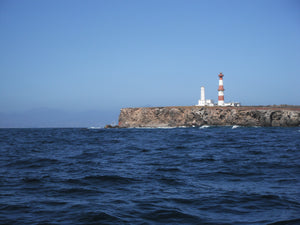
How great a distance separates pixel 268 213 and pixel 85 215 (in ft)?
15.0

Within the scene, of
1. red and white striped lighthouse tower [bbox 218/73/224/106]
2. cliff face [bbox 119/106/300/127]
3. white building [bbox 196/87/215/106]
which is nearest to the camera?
cliff face [bbox 119/106/300/127]

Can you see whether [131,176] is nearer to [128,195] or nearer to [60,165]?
[128,195]

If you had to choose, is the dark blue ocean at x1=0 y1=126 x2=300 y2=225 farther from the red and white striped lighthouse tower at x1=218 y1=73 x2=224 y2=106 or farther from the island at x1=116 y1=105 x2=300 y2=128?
the red and white striped lighthouse tower at x1=218 y1=73 x2=224 y2=106

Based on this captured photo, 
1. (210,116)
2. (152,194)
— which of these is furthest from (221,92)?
(152,194)

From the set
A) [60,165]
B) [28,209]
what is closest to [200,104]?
[60,165]

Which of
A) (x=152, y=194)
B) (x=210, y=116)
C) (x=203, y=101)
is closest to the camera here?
(x=152, y=194)

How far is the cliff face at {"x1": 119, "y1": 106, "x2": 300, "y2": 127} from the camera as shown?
80.5 m

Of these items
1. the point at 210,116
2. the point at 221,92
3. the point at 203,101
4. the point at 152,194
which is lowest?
the point at 152,194

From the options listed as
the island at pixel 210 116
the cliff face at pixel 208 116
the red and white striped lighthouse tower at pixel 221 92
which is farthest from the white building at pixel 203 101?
the cliff face at pixel 208 116

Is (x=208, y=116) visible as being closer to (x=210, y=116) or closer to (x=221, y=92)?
(x=210, y=116)

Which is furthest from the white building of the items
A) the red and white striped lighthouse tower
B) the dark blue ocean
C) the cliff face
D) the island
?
the dark blue ocean

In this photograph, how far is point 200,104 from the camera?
348 ft

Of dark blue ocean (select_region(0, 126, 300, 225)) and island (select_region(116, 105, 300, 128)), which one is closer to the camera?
dark blue ocean (select_region(0, 126, 300, 225))

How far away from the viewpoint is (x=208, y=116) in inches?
3590
